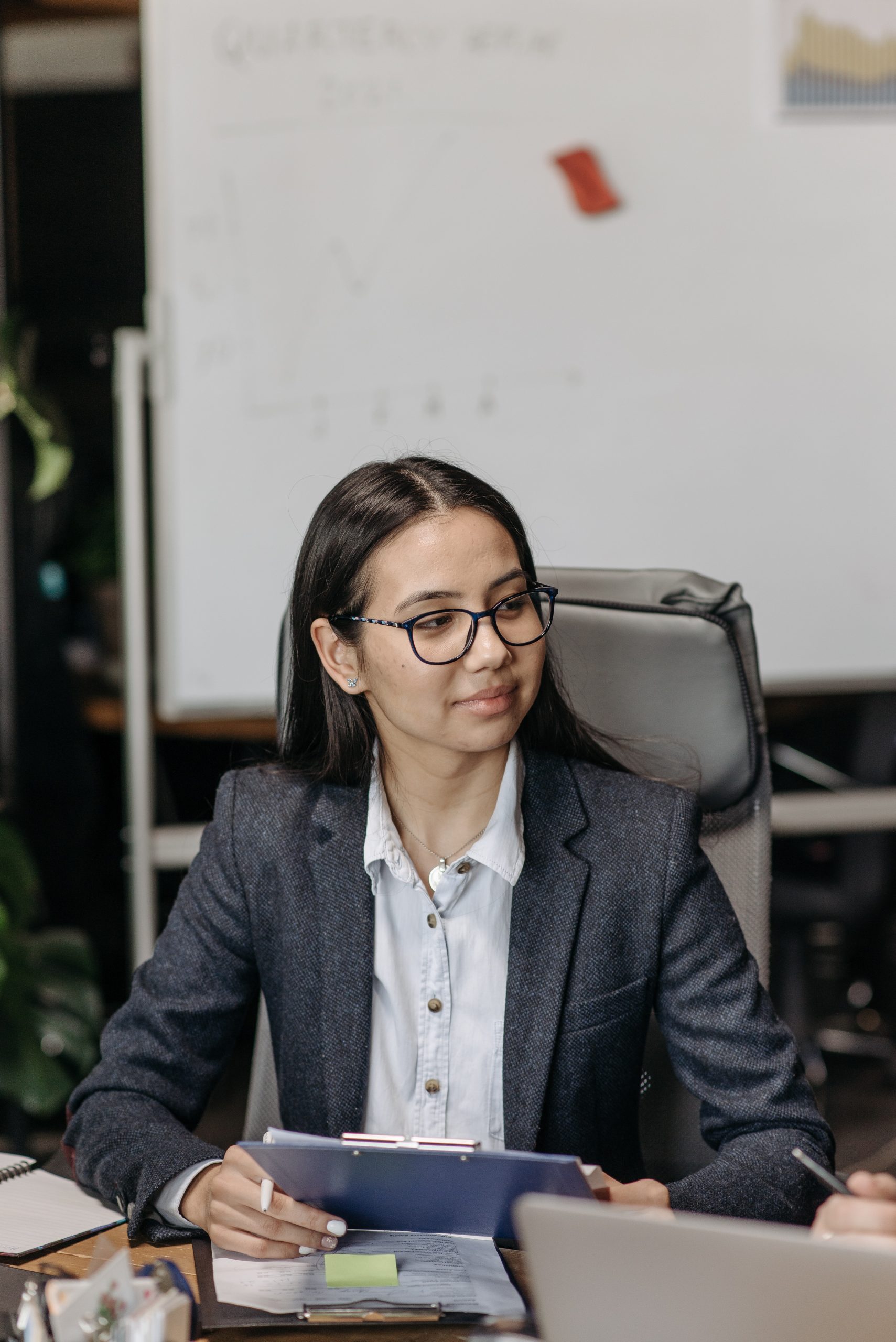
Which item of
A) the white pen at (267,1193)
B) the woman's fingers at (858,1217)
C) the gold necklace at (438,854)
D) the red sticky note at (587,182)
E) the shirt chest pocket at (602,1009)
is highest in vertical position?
the red sticky note at (587,182)

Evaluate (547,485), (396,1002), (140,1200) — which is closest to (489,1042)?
(396,1002)

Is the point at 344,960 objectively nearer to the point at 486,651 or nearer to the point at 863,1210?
the point at 486,651

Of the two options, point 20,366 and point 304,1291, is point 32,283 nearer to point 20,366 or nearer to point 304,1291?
point 20,366

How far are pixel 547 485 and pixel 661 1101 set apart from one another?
125 cm

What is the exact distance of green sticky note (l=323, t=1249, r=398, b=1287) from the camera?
933mm

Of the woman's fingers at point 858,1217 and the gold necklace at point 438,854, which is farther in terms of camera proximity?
the gold necklace at point 438,854

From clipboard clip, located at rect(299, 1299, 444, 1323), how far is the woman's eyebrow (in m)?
0.58

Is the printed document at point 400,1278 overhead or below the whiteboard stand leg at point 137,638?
below

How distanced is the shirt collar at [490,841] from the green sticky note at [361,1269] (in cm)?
39

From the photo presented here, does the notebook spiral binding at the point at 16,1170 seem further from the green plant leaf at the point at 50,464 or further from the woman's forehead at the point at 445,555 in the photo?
the green plant leaf at the point at 50,464

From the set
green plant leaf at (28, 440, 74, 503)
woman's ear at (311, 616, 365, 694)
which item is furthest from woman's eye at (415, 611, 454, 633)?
green plant leaf at (28, 440, 74, 503)

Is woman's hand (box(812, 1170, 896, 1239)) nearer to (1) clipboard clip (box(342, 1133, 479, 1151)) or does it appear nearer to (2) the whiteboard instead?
Result: (1) clipboard clip (box(342, 1133, 479, 1151))

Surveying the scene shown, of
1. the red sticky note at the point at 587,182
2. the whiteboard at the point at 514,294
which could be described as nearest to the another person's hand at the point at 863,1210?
the whiteboard at the point at 514,294

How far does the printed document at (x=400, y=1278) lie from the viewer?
2.97ft
